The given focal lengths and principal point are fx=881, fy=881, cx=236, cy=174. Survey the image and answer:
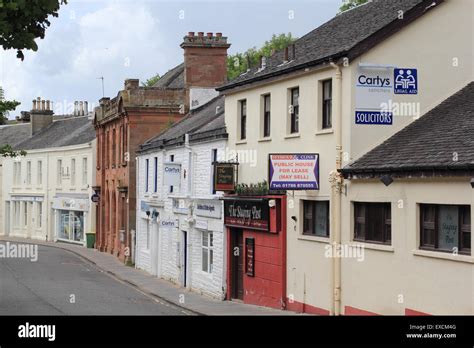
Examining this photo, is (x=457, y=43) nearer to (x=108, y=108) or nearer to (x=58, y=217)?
(x=108, y=108)

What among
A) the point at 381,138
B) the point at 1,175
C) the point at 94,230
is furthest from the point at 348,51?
the point at 1,175

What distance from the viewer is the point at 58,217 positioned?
64250mm

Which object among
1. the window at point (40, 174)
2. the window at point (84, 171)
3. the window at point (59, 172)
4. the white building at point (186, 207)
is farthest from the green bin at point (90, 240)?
the white building at point (186, 207)

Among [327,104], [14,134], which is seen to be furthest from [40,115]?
[327,104]

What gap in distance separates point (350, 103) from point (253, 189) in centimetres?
651

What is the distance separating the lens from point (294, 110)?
82.1ft

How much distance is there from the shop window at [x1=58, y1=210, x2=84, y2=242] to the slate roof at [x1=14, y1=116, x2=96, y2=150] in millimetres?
4979

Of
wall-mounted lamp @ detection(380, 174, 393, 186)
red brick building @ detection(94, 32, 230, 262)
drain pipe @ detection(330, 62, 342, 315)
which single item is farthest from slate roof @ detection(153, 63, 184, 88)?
wall-mounted lamp @ detection(380, 174, 393, 186)

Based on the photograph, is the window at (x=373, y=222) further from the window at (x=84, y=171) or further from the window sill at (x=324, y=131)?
the window at (x=84, y=171)

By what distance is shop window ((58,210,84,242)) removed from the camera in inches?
2409

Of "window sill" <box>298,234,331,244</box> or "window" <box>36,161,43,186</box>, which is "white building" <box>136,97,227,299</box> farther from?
"window" <box>36,161,43,186</box>

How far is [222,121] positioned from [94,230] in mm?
28470

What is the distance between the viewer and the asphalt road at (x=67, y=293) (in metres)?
24.7

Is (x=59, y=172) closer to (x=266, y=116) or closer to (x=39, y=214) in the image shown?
(x=39, y=214)
